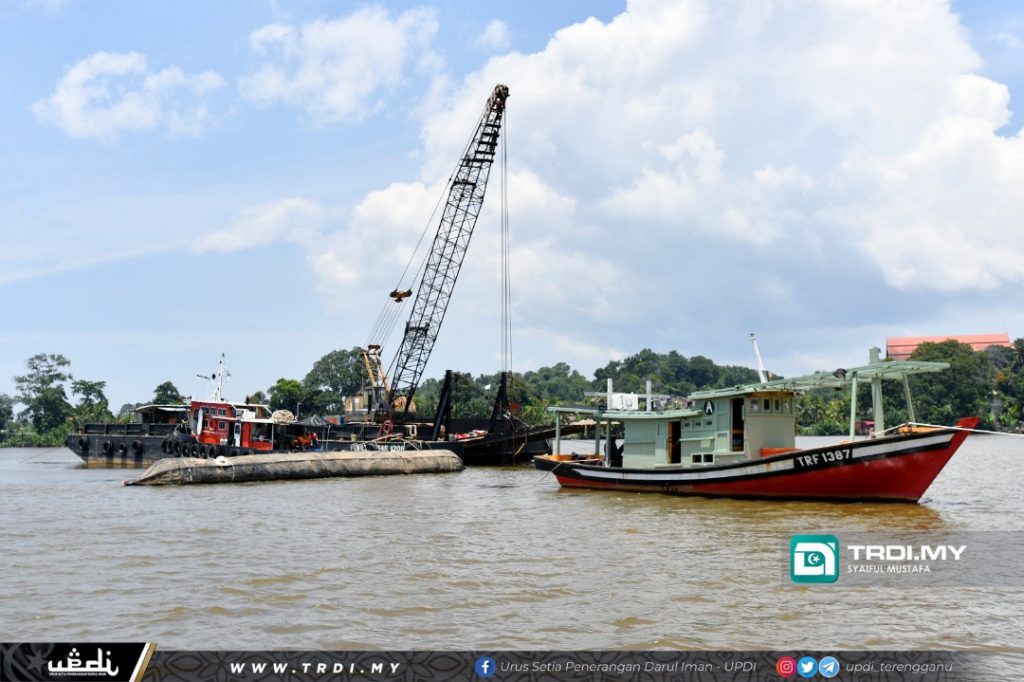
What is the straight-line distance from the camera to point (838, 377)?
2845cm

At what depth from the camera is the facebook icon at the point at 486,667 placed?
22.9 feet

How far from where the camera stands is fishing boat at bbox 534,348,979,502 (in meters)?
26.8

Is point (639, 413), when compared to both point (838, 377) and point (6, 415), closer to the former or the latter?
point (838, 377)

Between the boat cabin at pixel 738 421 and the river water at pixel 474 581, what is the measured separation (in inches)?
96.7

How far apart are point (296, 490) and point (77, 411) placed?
12376 centimetres

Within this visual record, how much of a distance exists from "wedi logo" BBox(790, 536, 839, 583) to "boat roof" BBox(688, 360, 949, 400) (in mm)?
13533

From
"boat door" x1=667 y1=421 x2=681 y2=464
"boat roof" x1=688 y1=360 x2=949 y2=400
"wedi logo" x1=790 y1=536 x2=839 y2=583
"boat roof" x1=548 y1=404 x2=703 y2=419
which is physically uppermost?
"boat roof" x1=688 y1=360 x2=949 y2=400

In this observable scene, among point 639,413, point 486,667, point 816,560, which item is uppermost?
point 639,413

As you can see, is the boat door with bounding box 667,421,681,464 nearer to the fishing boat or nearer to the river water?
the fishing boat

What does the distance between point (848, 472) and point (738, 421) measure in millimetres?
5165

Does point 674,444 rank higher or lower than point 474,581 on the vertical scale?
higher

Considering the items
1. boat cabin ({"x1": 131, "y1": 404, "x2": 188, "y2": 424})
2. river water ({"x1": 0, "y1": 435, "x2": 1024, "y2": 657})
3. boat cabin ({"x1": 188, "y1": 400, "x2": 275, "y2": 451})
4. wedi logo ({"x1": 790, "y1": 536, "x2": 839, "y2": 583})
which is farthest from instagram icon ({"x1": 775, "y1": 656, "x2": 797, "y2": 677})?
boat cabin ({"x1": 131, "y1": 404, "x2": 188, "y2": 424})

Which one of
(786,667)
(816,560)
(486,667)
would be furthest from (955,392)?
(486,667)

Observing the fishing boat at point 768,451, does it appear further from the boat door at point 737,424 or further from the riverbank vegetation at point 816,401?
the riverbank vegetation at point 816,401
